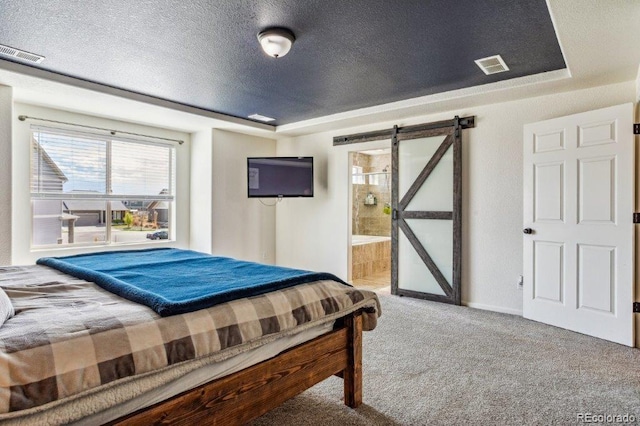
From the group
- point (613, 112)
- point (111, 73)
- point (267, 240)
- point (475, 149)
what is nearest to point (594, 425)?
point (613, 112)

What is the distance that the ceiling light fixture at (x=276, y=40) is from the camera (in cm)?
253

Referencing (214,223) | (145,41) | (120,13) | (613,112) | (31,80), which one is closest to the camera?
(120,13)

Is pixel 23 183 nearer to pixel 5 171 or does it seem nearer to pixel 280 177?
pixel 5 171

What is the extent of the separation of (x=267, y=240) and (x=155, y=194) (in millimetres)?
1841

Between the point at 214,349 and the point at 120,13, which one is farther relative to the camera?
the point at 120,13

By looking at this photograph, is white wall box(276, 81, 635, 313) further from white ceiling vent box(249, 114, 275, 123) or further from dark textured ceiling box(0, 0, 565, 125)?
white ceiling vent box(249, 114, 275, 123)

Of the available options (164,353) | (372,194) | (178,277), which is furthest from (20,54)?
(372,194)

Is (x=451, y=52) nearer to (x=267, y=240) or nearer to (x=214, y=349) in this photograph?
(x=214, y=349)

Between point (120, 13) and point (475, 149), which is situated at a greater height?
point (120, 13)

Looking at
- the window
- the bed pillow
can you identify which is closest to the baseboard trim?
the bed pillow

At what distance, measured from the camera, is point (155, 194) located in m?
5.27

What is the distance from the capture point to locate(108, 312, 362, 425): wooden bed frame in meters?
1.31

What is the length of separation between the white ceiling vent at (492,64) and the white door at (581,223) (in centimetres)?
79

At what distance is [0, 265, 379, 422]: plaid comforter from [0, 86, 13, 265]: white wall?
2.04 metres
